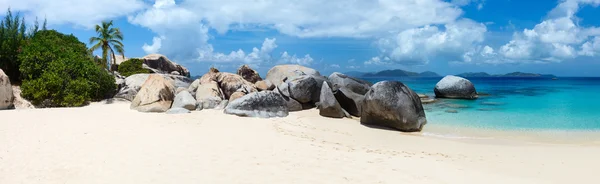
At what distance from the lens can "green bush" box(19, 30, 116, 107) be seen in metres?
17.3

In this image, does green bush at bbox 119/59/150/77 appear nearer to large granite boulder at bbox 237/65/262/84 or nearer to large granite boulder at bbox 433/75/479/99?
large granite boulder at bbox 237/65/262/84

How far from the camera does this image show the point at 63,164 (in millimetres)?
7551

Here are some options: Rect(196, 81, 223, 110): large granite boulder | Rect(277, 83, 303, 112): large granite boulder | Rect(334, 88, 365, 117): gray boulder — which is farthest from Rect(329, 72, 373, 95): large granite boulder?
Rect(196, 81, 223, 110): large granite boulder

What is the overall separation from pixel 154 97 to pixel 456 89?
24732 millimetres

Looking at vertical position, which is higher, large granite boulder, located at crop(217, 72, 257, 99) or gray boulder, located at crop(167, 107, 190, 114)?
large granite boulder, located at crop(217, 72, 257, 99)

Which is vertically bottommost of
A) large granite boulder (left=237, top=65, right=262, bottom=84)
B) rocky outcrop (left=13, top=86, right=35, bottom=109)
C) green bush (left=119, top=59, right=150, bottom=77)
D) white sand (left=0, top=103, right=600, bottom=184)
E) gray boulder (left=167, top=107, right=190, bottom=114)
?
white sand (left=0, top=103, right=600, bottom=184)

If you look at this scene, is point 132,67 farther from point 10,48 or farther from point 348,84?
point 348,84

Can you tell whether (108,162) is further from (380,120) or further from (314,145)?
(380,120)

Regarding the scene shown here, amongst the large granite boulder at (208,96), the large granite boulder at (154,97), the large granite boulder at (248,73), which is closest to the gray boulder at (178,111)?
the large granite boulder at (154,97)

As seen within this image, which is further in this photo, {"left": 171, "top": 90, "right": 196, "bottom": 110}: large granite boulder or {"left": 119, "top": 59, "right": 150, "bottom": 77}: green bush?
{"left": 119, "top": 59, "right": 150, "bottom": 77}: green bush

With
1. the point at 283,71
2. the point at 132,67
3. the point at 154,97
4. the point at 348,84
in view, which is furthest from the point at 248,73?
the point at 132,67

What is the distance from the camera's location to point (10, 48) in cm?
1891

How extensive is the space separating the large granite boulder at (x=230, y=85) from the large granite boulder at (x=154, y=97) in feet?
10.3

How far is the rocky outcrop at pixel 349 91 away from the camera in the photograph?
17797 mm
